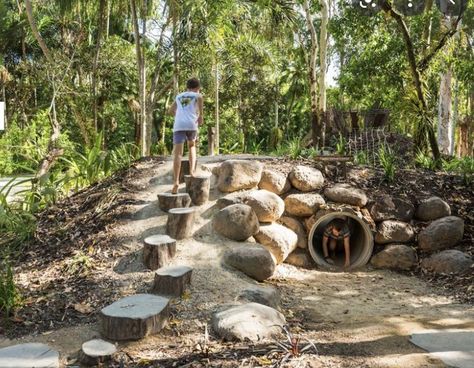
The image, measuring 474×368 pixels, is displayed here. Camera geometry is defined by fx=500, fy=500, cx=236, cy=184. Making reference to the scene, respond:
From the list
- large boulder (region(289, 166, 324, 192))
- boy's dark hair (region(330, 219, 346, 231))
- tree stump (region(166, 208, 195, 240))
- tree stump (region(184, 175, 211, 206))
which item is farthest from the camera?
boy's dark hair (region(330, 219, 346, 231))

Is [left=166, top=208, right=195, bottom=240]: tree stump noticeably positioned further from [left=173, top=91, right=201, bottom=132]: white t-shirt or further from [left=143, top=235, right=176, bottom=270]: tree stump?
[left=173, top=91, right=201, bottom=132]: white t-shirt

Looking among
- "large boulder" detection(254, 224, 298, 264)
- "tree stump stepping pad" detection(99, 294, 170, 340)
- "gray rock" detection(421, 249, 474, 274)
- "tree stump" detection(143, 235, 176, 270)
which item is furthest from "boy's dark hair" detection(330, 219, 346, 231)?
"tree stump stepping pad" detection(99, 294, 170, 340)

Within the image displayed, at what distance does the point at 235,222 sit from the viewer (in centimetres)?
602

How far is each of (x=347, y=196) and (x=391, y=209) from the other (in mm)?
663

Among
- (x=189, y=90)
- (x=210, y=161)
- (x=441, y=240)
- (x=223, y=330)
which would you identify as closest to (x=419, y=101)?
(x=441, y=240)

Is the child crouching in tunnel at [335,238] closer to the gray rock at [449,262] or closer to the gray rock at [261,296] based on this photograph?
the gray rock at [449,262]

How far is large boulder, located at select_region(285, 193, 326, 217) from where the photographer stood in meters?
7.00

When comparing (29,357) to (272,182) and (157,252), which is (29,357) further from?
(272,182)

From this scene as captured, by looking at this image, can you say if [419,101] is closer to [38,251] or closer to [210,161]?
[210,161]

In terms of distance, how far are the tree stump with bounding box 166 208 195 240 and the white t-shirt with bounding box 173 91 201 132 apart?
43.2 inches

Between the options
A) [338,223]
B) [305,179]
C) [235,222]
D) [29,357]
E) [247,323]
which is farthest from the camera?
[338,223]

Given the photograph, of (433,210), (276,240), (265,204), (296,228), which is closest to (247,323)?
(276,240)

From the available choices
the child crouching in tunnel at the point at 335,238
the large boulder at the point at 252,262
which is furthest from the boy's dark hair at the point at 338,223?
the large boulder at the point at 252,262

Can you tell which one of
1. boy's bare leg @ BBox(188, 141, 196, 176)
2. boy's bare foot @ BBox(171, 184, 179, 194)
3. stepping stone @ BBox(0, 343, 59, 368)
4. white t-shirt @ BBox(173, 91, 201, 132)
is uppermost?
white t-shirt @ BBox(173, 91, 201, 132)
